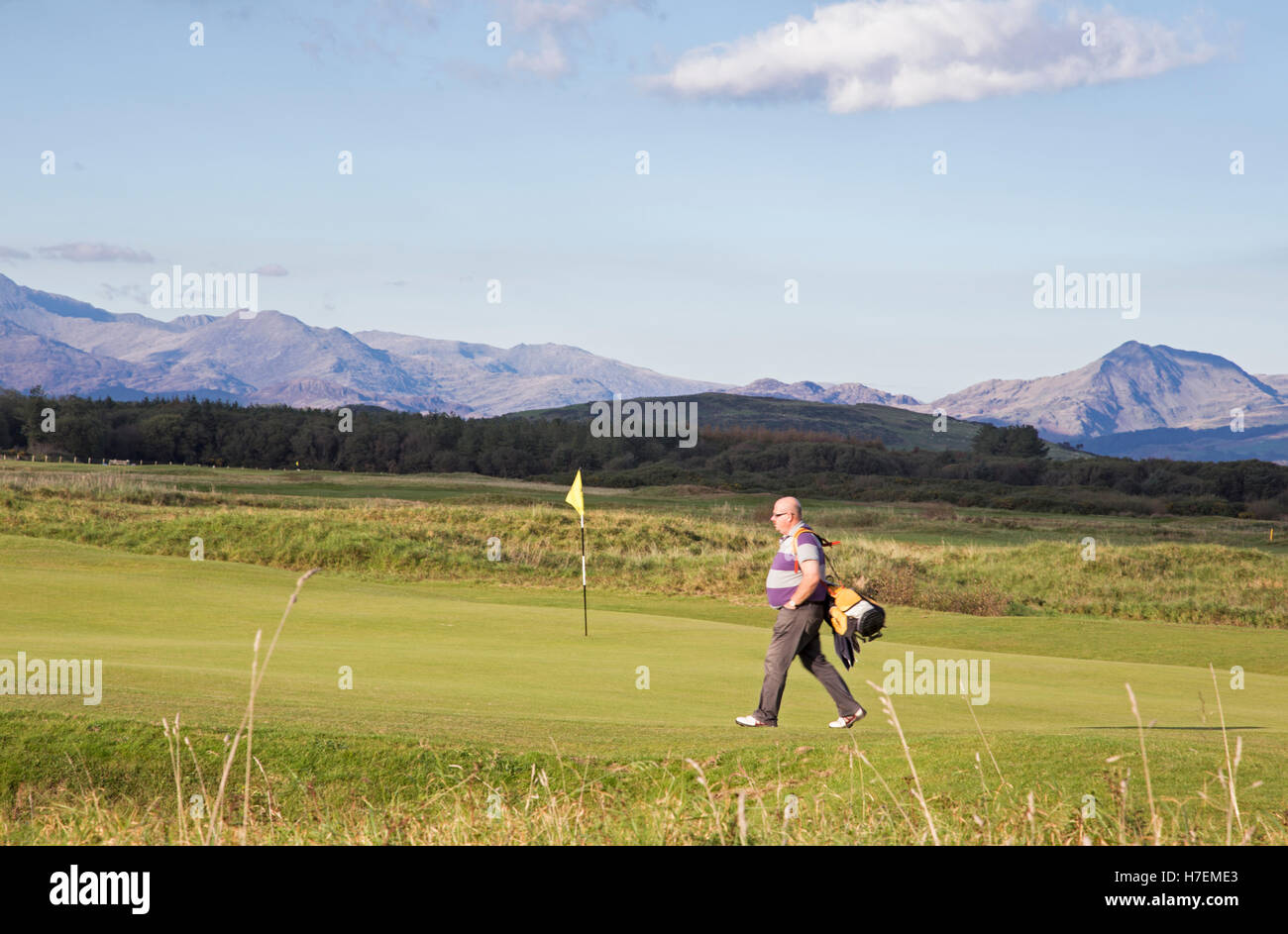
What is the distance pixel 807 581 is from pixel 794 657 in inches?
30.9

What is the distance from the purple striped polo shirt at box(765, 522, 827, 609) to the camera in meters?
9.60

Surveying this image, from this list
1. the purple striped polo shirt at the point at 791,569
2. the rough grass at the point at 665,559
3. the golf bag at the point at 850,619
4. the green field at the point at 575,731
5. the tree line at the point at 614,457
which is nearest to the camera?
the green field at the point at 575,731

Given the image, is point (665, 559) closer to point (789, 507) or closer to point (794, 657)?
point (794, 657)

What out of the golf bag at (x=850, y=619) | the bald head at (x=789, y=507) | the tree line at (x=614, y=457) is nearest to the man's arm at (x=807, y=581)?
the golf bag at (x=850, y=619)

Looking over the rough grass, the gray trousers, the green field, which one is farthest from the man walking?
the rough grass

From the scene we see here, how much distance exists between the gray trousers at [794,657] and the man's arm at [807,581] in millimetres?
216

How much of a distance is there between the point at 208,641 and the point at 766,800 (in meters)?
11.5

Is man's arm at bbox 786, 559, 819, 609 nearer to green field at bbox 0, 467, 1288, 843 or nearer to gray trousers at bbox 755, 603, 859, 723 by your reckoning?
gray trousers at bbox 755, 603, 859, 723

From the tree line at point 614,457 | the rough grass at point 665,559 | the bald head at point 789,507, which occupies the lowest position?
the rough grass at point 665,559

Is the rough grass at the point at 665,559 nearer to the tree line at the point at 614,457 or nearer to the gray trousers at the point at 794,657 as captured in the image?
the gray trousers at the point at 794,657

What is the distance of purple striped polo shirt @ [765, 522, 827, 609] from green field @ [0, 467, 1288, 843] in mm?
1229

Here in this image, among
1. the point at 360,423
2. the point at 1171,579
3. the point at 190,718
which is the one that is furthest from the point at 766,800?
the point at 360,423

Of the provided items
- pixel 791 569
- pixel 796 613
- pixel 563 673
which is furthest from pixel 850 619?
pixel 563 673

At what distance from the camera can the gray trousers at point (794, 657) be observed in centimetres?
977
